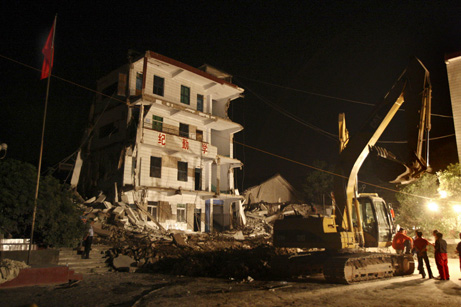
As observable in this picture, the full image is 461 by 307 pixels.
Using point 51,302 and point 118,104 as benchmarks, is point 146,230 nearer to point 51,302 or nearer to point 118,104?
point 118,104

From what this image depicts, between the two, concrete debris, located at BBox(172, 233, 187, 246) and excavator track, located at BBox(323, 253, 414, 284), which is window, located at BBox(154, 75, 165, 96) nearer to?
concrete debris, located at BBox(172, 233, 187, 246)

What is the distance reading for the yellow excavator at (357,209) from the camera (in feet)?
34.7

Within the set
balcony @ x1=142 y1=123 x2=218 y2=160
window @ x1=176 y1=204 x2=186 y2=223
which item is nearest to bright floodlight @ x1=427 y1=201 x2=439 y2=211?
balcony @ x1=142 y1=123 x2=218 y2=160

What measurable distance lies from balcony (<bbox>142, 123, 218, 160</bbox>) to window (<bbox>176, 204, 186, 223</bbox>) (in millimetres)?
4656

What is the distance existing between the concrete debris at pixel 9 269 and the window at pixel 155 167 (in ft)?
56.1

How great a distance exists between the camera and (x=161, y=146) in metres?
26.6

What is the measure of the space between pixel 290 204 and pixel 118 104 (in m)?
22.1

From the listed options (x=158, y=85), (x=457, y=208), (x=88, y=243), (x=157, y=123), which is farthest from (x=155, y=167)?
(x=457, y=208)

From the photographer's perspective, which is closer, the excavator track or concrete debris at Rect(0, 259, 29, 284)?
concrete debris at Rect(0, 259, 29, 284)

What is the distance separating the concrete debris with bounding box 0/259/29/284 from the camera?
9.23 metres

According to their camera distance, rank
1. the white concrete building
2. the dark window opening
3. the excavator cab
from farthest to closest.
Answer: the dark window opening < the white concrete building < the excavator cab

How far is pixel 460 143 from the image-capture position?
18172mm

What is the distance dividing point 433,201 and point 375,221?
984 cm

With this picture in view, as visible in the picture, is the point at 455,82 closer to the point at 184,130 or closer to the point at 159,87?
the point at 184,130
